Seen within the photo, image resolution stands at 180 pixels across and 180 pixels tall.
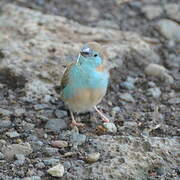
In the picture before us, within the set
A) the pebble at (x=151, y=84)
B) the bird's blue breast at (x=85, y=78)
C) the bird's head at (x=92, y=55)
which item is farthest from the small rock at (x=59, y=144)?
the pebble at (x=151, y=84)

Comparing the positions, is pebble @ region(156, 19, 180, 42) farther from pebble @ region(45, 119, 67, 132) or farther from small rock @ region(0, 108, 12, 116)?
small rock @ region(0, 108, 12, 116)

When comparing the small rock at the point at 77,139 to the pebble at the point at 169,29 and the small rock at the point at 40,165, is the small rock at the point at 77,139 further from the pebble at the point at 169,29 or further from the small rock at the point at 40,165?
the pebble at the point at 169,29

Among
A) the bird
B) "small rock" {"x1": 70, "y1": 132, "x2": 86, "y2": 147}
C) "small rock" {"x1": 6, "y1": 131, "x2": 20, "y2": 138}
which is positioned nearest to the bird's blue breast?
the bird

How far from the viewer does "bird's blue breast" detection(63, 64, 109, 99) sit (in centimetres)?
481

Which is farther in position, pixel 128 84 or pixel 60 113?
pixel 128 84

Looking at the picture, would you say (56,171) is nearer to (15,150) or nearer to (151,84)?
(15,150)

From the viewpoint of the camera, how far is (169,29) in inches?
274

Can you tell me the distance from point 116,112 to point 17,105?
110cm

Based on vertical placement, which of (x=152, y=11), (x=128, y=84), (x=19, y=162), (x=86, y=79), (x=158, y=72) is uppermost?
(x=152, y=11)

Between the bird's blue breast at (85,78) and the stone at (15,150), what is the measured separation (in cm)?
85

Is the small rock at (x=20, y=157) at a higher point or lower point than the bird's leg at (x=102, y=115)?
lower

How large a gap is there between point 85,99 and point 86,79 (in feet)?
0.77

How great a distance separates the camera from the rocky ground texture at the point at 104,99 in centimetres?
419

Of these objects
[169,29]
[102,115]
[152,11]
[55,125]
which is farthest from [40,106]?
[152,11]
